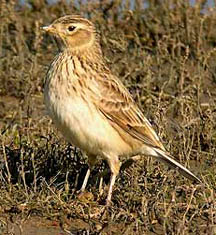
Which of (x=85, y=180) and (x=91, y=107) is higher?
(x=91, y=107)

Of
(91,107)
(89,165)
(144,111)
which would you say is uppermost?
(91,107)

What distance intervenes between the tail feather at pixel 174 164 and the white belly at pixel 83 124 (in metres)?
0.37

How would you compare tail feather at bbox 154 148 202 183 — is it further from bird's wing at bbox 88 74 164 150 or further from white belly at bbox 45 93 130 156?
white belly at bbox 45 93 130 156

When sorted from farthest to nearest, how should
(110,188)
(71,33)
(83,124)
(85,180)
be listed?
(85,180), (71,33), (110,188), (83,124)

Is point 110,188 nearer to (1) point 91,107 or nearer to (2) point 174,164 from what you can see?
(2) point 174,164

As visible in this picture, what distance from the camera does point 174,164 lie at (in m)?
6.81

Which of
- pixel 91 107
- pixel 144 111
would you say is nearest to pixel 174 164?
pixel 91 107

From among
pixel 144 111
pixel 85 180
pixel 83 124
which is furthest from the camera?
pixel 144 111

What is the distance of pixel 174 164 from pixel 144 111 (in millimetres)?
2004

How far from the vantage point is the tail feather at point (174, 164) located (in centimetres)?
675

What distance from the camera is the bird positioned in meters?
6.43

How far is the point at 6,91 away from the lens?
9.34 m

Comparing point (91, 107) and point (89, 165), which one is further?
point (89, 165)

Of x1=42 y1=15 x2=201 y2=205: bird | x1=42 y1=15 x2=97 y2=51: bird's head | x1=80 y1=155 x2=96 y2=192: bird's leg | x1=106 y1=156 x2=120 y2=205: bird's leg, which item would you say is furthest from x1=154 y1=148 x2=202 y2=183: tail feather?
x1=42 y1=15 x2=97 y2=51: bird's head
